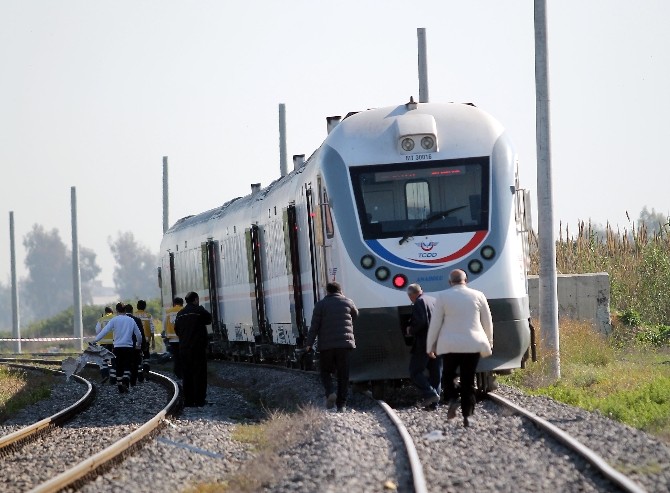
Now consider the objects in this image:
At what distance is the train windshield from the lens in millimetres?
17297

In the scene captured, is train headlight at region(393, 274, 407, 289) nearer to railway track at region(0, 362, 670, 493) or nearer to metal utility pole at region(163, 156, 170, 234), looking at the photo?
railway track at region(0, 362, 670, 493)

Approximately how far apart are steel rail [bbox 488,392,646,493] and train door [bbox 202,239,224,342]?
15.5m

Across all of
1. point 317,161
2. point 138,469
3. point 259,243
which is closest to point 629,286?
point 259,243

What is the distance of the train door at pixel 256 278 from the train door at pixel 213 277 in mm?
4305

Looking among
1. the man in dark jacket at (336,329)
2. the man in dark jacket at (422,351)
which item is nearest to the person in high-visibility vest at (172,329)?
the man in dark jacket at (336,329)

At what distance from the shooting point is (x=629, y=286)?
112ft

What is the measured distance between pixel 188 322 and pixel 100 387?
290 inches

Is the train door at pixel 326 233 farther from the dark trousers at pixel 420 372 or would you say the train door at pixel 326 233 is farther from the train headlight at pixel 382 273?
the dark trousers at pixel 420 372

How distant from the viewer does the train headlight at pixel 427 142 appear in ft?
57.7

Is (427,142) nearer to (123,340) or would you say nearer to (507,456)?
(507,456)

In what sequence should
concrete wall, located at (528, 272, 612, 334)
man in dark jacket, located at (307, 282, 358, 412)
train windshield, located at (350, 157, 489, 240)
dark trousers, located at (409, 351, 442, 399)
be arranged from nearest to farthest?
dark trousers, located at (409, 351, 442, 399), man in dark jacket, located at (307, 282, 358, 412), train windshield, located at (350, 157, 489, 240), concrete wall, located at (528, 272, 612, 334)

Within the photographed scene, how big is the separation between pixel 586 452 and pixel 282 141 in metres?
32.1

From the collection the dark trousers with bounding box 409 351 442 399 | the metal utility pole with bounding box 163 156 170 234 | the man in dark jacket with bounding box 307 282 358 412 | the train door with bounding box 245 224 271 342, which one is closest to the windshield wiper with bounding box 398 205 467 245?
the man in dark jacket with bounding box 307 282 358 412

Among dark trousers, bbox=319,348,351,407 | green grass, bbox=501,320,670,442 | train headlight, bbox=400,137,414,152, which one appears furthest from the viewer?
train headlight, bbox=400,137,414,152
